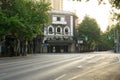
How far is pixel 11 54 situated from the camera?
193 feet

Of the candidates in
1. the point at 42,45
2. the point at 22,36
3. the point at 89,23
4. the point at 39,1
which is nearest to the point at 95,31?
the point at 89,23

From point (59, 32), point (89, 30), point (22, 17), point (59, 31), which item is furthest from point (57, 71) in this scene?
point (89, 30)

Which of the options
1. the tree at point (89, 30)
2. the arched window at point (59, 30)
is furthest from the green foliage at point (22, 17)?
the tree at point (89, 30)

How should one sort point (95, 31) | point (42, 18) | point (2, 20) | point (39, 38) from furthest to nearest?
point (95, 31)
point (39, 38)
point (42, 18)
point (2, 20)

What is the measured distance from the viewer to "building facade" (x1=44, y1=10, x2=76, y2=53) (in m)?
93.9

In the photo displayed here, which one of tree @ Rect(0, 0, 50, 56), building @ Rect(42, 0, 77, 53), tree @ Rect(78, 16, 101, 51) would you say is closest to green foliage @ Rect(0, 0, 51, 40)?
tree @ Rect(0, 0, 50, 56)

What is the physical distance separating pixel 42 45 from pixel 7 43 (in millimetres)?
31808

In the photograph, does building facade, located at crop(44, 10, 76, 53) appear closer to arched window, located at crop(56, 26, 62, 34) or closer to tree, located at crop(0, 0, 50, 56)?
arched window, located at crop(56, 26, 62, 34)

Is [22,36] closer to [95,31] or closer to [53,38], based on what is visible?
[53,38]

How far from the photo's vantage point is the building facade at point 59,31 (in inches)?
3696

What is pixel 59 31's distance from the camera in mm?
95312

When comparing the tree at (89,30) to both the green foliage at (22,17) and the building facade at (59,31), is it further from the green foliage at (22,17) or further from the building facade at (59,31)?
the green foliage at (22,17)

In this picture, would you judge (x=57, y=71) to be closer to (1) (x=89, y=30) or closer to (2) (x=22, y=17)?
(2) (x=22, y=17)

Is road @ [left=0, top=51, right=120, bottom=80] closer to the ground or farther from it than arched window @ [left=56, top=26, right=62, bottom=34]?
closer to the ground
